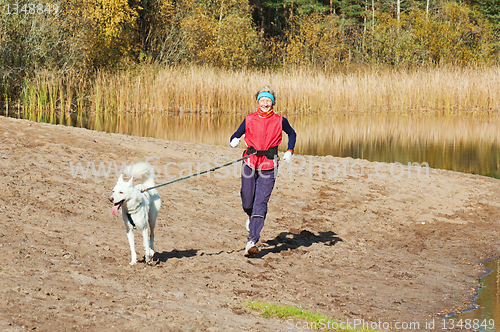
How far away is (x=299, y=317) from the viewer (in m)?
5.42

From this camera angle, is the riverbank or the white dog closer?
the riverbank

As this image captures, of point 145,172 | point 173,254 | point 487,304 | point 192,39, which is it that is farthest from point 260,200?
point 192,39

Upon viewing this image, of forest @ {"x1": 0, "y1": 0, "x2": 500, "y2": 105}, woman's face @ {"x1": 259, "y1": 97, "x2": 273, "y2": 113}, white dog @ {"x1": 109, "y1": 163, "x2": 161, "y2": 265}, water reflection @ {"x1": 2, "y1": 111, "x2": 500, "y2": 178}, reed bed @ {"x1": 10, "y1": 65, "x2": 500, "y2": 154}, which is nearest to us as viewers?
white dog @ {"x1": 109, "y1": 163, "x2": 161, "y2": 265}

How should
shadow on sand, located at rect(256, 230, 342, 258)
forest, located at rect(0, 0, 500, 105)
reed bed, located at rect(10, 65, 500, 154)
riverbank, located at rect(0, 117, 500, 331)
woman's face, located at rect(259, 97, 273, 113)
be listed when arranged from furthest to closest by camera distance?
forest, located at rect(0, 0, 500, 105) → reed bed, located at rect(10, 65, 500, 154) → shadow on sand, located at rect(256, 230, 342, 258) → woman's face, located at rect(259, 97, 273, 113) → riverbank, located at rect(0, 117, 500, 331)

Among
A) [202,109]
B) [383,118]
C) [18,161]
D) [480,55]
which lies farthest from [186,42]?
[18,161]

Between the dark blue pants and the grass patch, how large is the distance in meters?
1.54

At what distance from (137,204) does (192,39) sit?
33.7m

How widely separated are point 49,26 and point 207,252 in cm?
2462

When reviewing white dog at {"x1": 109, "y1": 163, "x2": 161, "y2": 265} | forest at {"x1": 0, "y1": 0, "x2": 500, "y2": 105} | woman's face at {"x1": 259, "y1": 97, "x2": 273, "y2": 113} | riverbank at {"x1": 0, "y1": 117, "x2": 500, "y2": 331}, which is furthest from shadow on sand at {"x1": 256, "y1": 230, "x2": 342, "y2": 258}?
forest at {"x1": 0, "y1": 0, "x2": 500, "y2": 105}

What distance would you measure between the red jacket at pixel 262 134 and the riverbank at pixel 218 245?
1.19m

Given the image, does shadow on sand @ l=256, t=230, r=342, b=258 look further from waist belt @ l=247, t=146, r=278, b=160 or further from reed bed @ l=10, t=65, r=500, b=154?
reed bed @ l=10, t=65, r=500, b=154

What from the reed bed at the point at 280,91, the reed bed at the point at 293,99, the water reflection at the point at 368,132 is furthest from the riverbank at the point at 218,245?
the reed bed at the point at 280,91

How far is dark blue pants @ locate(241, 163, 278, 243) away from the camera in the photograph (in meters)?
7.12

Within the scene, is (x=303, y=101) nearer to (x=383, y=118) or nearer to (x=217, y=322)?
(x=383, y=118)
